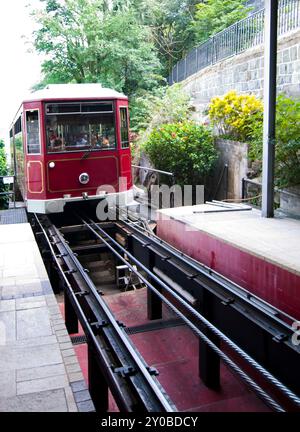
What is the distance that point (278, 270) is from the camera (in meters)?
5.20

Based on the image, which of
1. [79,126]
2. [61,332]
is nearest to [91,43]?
[79,126]

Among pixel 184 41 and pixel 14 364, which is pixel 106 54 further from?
pixel 14 364

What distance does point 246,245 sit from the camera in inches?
232

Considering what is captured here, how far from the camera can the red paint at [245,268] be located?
5.05 m

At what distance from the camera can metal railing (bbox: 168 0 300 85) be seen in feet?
37.1

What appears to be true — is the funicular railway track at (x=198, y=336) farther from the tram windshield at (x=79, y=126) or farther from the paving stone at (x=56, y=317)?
the tram windshield at (x=79, y=126)

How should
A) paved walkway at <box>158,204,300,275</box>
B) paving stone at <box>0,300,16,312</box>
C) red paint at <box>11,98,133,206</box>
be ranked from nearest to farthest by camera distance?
1. paved walkway at <box>158,204,300,275</box>
2. paving stone at <box>0,300,16,312</box>
3. red paint at <box>11,98,133,206</box>

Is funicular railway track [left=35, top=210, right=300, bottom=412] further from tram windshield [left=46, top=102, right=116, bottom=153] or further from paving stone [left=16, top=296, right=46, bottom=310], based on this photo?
tram windshield [left=46, top=102, right=116, bottom=153]

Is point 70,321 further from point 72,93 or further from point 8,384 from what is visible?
point 72,93

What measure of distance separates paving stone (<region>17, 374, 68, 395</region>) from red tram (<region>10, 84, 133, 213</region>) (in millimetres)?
6015

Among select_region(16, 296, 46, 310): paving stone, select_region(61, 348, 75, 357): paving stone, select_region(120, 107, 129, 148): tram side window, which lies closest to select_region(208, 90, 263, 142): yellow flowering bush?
select_region(120, 107, 129, 148): tram side window

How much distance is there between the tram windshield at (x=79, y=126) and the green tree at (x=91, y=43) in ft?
28.3

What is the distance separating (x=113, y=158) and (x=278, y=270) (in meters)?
5.74

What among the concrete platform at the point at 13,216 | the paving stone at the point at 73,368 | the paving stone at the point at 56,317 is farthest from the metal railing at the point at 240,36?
the paving stone at the point at 73,368
